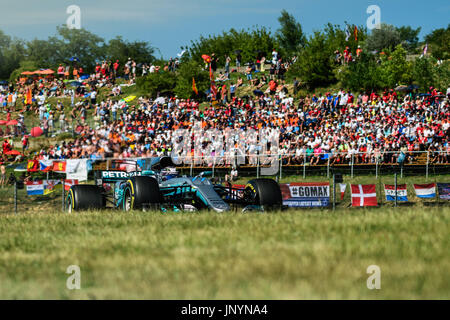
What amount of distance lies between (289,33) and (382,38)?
16446 mm

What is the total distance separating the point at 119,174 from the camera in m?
16.3

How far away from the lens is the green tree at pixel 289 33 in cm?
6975

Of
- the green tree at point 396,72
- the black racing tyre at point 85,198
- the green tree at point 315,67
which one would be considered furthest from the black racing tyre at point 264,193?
the green tree at point 315,67

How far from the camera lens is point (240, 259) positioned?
6.35 m

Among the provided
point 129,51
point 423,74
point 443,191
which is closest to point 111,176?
point 443,191

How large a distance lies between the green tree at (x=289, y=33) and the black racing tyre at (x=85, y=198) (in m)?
57.1

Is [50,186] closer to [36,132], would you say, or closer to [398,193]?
[398,193]

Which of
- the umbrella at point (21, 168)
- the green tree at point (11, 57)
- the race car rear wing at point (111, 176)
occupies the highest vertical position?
the green tree at point (11, 57)

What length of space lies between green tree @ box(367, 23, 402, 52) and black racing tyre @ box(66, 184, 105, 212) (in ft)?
147

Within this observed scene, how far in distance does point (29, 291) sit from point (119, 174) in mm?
10754

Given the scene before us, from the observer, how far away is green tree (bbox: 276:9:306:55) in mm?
69750

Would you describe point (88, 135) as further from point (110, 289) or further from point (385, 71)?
point (110, 289)

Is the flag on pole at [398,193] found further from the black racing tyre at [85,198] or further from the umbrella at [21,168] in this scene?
the umbrella at [21,168]
